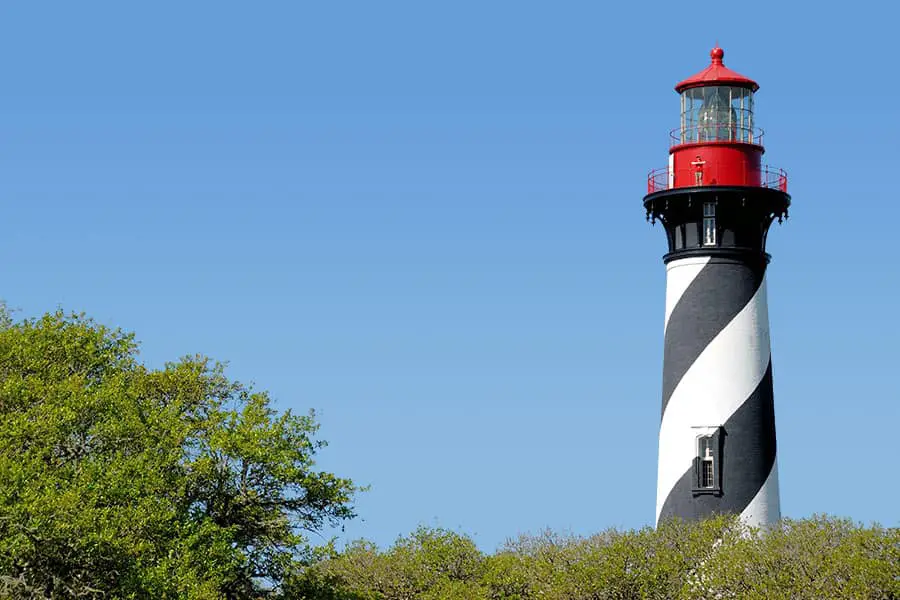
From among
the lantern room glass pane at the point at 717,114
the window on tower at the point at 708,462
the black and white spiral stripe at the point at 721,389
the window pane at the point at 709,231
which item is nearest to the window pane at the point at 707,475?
the window on tower at the point at 708,462

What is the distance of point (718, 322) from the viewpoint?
48.4 meters

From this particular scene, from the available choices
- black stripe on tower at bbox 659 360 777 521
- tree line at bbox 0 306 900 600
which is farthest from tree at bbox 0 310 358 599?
black stripe on tower at bbox 659 360 777 521

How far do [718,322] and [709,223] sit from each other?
9.76 feet

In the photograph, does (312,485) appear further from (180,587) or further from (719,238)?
(719,238)

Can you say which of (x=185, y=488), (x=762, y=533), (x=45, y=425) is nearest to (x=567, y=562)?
(x=762, y=533)

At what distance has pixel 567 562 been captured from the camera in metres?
47.5

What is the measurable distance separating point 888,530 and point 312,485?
48.9 ft

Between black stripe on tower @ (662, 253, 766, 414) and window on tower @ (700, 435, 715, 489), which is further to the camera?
black stripe on tower @ (662, 253, 766, 414)

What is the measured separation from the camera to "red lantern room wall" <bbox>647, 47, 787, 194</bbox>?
49.4 meters

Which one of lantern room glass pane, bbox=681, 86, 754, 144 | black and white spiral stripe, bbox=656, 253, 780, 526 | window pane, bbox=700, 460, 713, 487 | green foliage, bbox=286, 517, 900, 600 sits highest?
lantern room glass pane, bbox=681, 86, 754, 144

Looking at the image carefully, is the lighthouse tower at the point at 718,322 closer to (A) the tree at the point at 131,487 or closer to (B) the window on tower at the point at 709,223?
(B) the window on tower at the point at 709,223

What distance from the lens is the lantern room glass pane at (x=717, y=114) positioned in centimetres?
4994

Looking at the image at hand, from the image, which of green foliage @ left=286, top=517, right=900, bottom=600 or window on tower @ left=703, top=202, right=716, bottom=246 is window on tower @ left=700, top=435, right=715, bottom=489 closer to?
green foliage @ left=286, top=517, right=900, bottom=600

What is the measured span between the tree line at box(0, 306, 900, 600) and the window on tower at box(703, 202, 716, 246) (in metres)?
8.21
